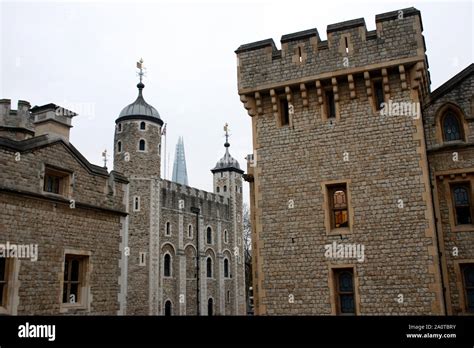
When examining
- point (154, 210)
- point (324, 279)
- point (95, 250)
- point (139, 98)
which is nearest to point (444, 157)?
point (324, 279)

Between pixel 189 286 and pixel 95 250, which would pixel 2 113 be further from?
pixel 189 286

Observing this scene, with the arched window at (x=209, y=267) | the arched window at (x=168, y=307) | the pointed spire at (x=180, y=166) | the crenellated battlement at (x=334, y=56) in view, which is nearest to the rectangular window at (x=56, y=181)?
the crenellated battlement at (x=334, y=56)

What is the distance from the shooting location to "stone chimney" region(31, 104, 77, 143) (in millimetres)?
14508

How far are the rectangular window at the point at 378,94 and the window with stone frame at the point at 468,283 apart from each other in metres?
5.16

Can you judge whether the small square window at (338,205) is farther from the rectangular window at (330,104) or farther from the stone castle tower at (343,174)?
the rectangular window at (330,104)

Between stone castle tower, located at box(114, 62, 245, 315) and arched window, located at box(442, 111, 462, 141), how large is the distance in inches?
1028

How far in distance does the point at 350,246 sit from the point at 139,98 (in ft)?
99.3

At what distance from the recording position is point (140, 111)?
38.8 meters

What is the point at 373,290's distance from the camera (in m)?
12.6

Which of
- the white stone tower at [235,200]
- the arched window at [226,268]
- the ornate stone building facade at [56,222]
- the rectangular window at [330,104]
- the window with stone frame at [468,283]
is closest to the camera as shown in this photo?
the ornate stone building facade at [56,222]

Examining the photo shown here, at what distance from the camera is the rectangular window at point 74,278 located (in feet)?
44.8

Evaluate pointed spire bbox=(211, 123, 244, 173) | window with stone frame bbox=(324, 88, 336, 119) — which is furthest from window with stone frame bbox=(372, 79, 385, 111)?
pointed spire bbox=(211, 123, 244, 173)

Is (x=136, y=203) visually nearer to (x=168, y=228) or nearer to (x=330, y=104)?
(x=168, y=228)

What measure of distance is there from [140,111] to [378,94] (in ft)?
91.4
